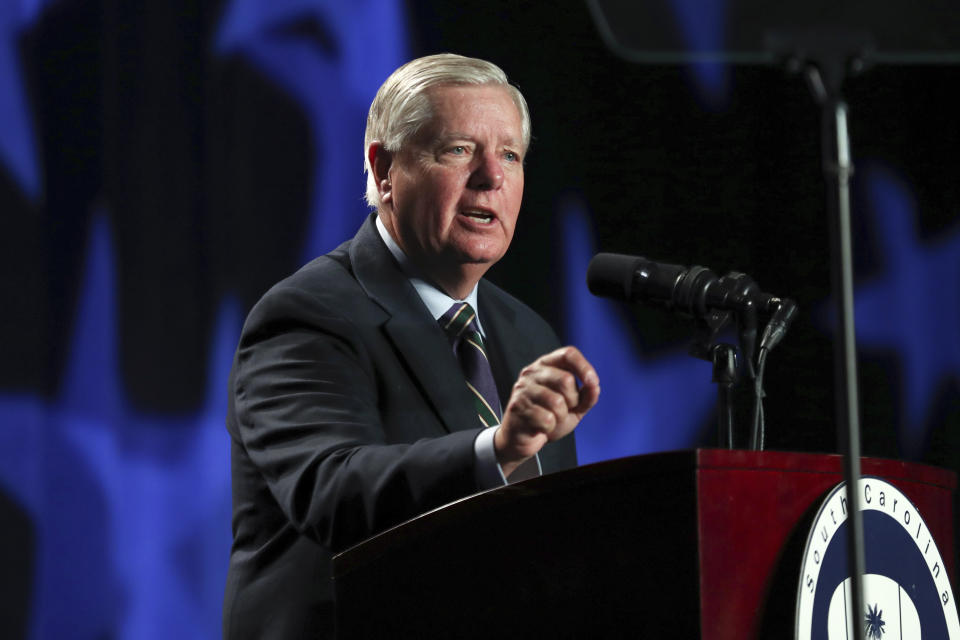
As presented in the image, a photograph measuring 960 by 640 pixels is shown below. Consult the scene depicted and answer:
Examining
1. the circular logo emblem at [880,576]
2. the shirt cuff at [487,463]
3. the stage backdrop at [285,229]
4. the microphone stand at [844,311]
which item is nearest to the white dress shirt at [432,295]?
the shirt cuff at [487,463]

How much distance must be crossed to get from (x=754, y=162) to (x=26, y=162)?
195 cm

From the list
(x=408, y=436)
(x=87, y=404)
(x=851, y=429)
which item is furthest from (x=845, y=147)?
(x=87, y=404)

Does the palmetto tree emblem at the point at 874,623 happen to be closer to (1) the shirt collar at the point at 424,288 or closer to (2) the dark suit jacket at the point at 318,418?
(2) the dark suit jacket at the point at 318,418

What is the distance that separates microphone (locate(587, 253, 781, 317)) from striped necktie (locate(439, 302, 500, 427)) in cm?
32

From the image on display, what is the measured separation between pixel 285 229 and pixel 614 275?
146 centimetres

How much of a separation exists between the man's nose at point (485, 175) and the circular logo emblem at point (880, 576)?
978mm

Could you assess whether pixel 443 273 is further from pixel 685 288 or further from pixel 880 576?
pixel 880 576

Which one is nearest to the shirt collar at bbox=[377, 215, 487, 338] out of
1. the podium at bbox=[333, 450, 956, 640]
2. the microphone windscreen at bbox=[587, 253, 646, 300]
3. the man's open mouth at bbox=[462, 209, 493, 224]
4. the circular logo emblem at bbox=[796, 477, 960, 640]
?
the man's open mouth at bbox=[462, 209, 493, 224]

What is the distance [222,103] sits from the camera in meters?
2.81

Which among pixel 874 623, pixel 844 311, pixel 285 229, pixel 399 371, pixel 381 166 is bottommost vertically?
pixel 874 623

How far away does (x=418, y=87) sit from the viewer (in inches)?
80.3

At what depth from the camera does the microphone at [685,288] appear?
1.48 metres

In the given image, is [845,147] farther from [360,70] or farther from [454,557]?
[360,70]

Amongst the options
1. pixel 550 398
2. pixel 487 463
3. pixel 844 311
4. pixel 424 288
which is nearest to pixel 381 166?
pixel 424 288
